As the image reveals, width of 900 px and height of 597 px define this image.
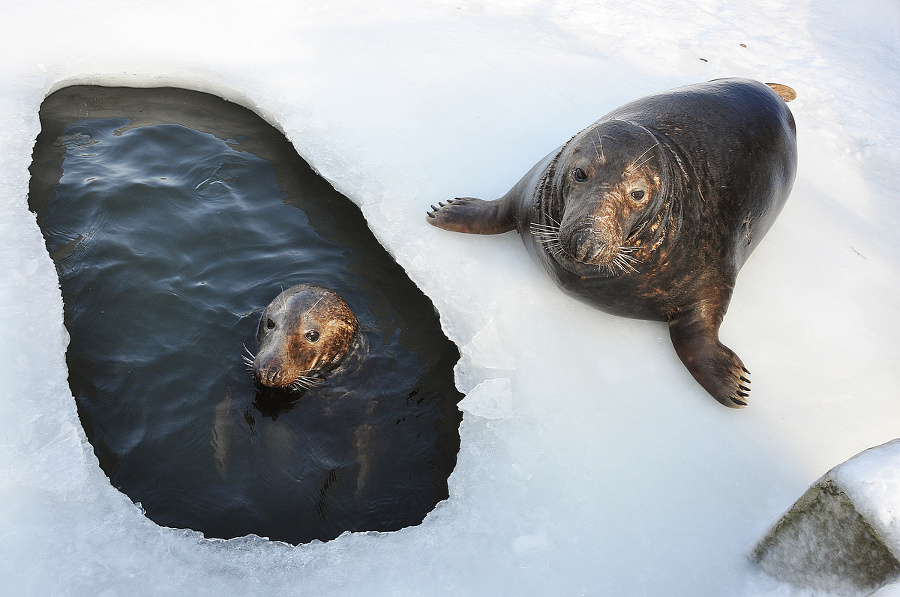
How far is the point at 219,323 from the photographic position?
4.57 meters

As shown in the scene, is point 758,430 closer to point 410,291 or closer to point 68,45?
point 410,291

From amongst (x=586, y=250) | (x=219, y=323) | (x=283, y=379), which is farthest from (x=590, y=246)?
(x=219, y=323)

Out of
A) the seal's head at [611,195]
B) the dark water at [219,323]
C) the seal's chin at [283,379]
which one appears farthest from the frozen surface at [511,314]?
→ the seal's chin at [283,379]

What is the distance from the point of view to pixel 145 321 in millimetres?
4477

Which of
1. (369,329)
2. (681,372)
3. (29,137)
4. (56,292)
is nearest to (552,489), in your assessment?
(681,372)

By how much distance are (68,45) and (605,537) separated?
6.29 metres

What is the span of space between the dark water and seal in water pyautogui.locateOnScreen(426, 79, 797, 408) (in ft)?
3.80

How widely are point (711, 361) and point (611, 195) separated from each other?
113 centimetres

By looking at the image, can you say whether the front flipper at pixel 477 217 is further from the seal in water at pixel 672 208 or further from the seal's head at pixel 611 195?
the seal's head at pixel 611 195

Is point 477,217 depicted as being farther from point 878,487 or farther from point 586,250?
point 878,487

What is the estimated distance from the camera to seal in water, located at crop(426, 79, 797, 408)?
3.82 m

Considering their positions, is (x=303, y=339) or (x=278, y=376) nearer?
(x=278, y=376)

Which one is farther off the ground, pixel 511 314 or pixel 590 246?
pixel 590 246

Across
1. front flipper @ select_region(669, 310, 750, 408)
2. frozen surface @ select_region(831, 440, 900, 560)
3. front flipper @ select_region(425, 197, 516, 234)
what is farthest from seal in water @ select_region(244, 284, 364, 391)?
frozen surface @ select_region(831, 440, 900, 560)
